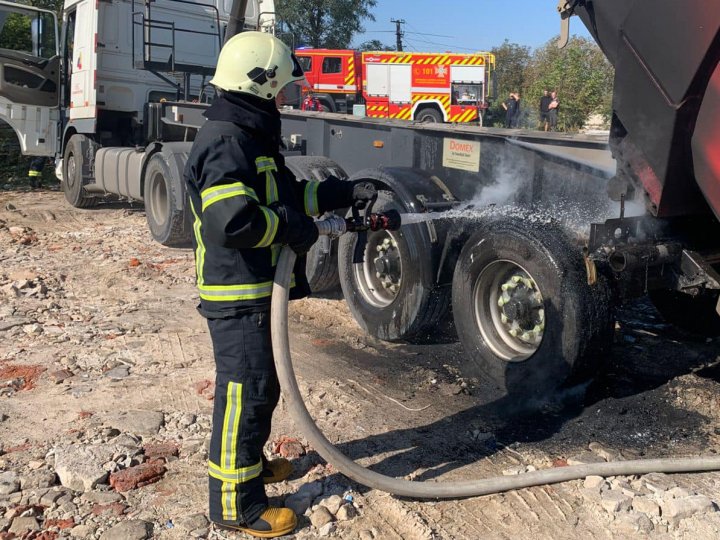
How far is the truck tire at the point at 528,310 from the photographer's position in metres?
3.91

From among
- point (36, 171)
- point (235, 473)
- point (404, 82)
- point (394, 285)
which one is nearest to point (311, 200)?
point (235, 473)

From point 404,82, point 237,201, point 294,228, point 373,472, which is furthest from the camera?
point 404,82

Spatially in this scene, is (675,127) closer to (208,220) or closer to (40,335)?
(208,220)

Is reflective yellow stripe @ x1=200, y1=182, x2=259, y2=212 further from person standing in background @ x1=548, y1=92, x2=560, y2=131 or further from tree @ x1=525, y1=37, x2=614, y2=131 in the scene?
tree @ x1=525, y1=37, x2=614, y2=131

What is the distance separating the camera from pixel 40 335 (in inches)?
213

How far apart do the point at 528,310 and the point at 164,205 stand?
5.84m

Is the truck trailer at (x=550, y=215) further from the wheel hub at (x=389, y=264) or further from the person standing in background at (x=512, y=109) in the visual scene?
the person standing in background at (x=512, y=109)

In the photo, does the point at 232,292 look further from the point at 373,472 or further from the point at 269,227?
the point at 373,472

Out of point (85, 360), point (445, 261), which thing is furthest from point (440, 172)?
point (85, 360)

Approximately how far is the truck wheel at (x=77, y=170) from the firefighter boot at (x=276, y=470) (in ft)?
28.3

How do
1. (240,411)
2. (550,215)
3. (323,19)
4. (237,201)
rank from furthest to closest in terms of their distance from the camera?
(323,19)
(550,215)
(240,411)
(237,201)

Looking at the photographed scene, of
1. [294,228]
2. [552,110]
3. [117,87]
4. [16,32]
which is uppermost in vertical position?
[16,32]

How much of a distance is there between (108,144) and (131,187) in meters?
1.62

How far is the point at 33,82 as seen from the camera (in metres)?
10.9
